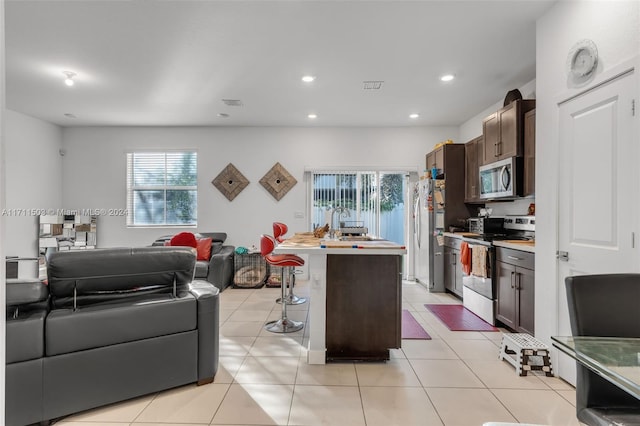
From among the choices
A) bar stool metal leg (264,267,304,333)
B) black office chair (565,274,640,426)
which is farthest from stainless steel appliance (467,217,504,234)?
black office chair (565,274,640,426)

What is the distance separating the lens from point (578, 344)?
1.23 metres

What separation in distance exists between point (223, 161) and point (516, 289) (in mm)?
4976

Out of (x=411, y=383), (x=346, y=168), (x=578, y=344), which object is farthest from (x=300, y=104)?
(x=578, y=344)

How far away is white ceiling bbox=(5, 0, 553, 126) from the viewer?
270cm

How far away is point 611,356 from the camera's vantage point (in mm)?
1154

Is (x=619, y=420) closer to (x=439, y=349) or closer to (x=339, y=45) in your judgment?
(x=439, y=349)

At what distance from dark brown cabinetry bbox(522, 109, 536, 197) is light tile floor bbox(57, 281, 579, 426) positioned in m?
1.66

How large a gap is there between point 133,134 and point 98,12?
12.5 ft

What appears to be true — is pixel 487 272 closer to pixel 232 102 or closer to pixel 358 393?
pixel 358 393

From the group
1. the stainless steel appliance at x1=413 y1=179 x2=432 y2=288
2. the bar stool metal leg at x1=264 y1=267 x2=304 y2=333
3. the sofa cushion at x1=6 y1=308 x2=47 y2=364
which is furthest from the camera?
the stainless steel appliance at x1=413 y1=179 x2=432 y2=288

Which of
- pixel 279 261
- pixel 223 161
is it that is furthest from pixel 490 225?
pixel 223 161

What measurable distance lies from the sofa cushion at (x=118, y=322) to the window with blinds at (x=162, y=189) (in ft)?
14.0

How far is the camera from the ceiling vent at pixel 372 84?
4027mm

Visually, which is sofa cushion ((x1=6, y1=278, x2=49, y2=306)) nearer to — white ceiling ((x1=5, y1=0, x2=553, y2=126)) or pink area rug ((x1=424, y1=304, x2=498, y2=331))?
white ceiling ((x1=5, y1=0, x2=553, y2=126))
